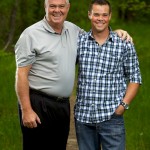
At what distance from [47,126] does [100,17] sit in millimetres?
1103

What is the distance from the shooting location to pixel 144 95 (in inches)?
352

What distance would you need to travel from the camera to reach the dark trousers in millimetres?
4574

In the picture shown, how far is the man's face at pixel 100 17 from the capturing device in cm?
441

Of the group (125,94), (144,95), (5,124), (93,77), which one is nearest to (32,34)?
(93,77)

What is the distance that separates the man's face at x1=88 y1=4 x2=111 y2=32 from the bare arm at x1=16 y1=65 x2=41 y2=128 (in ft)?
2.24

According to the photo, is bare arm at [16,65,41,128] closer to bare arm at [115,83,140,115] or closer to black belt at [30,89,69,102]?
black belt at [30,89,69,102]

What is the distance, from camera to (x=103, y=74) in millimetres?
4430

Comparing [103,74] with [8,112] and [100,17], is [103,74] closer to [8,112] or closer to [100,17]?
[100,17]

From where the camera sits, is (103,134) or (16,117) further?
(16,117)

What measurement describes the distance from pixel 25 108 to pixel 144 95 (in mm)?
4794

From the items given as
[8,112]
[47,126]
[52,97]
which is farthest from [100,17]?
[8,112]

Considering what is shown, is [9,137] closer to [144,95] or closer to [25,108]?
[25,108]

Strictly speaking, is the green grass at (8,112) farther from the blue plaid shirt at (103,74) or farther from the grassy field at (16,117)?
the blue plaid shirt at (103,74)

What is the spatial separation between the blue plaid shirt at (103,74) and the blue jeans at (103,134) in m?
0.06
